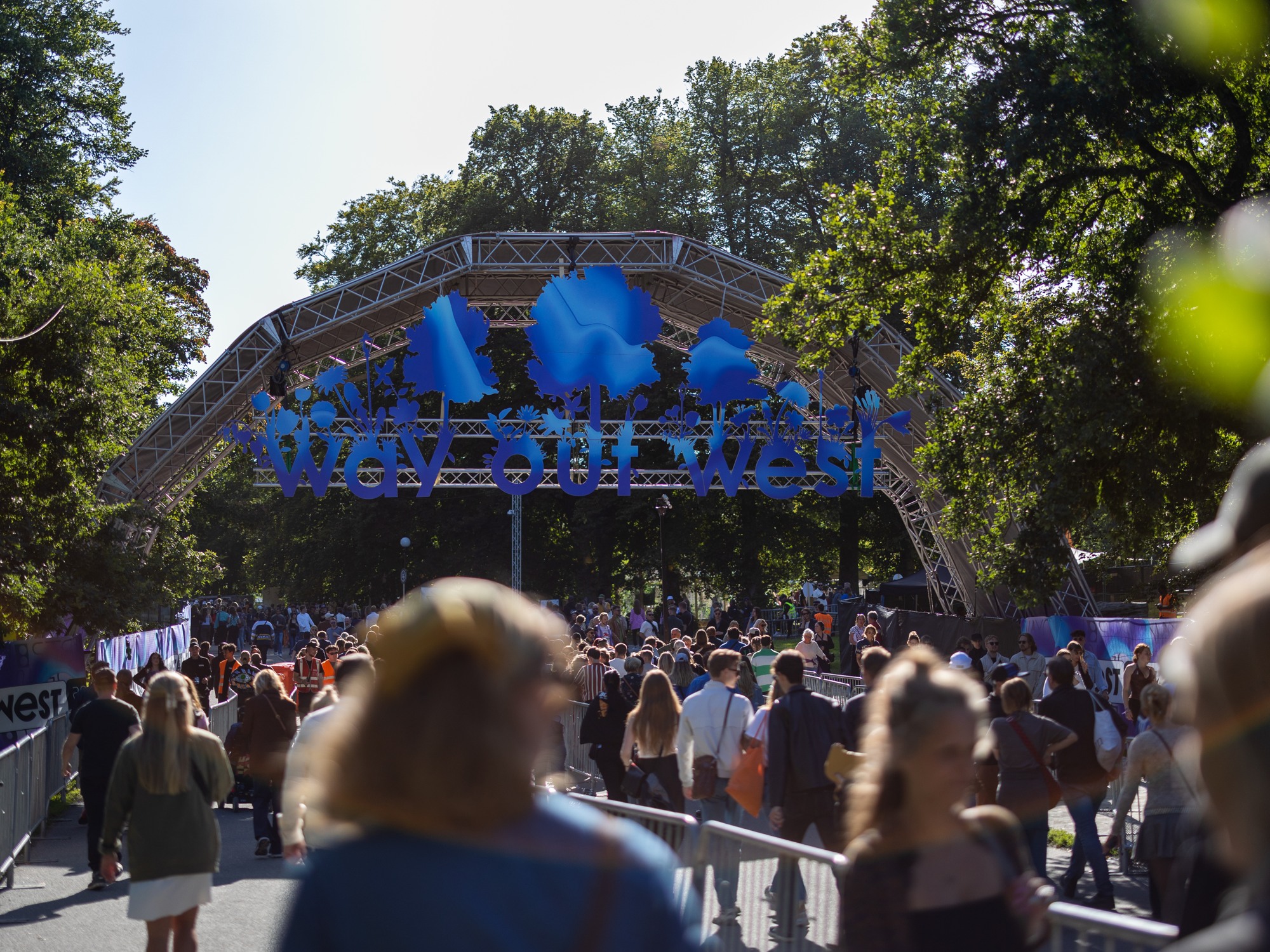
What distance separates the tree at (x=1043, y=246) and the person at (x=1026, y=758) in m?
7.87

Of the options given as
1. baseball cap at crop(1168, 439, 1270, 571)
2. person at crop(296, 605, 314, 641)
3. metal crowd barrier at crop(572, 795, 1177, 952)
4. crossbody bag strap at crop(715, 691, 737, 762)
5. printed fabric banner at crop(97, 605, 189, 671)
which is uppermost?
person at crop(296, 605, 314, 641)

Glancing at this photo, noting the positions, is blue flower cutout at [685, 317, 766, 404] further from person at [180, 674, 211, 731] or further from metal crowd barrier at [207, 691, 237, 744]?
person at [180, 674, 211, 731]

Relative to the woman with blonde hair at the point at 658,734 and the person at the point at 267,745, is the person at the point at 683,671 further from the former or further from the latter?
the woman with blonde hair at the point at 658,734

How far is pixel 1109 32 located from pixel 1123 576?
2772 cm

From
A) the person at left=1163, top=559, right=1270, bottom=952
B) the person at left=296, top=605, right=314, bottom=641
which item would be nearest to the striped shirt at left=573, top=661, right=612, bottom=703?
the person at left=1163, top=559, right=1270, bottom=952

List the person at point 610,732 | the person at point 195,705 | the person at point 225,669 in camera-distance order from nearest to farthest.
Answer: the person at point 195,705 → the person at point 610,732 → the person at point 225,669

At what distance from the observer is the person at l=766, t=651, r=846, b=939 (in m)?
8.81

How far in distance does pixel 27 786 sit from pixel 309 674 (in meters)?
6.47

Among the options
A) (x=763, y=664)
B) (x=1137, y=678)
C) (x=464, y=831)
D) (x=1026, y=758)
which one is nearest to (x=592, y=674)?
(x=763, y=664)

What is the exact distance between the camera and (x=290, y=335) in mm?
28812

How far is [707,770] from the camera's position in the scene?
9.79 m

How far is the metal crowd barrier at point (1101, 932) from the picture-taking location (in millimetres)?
4020

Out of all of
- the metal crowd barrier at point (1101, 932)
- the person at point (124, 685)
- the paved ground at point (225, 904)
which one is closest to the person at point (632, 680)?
the paved ground at point (225, 904)

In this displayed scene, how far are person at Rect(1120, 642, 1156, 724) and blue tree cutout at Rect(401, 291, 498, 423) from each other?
15465 mm
